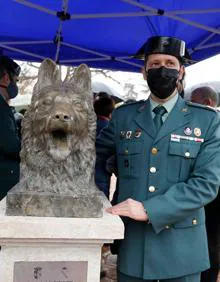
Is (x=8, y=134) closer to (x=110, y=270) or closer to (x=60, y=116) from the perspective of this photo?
(x=60, y=116)

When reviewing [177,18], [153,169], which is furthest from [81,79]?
[177,18]

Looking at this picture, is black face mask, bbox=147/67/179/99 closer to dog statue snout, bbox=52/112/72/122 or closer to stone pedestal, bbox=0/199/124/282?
dog statue snout, bbox=52/112/72/122

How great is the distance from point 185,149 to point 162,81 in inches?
15.2

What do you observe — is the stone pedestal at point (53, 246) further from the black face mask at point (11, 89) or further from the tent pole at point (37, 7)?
the tent pole at point (37, 7)

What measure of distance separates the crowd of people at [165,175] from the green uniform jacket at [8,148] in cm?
127

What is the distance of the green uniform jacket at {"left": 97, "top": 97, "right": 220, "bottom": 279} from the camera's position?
200cm

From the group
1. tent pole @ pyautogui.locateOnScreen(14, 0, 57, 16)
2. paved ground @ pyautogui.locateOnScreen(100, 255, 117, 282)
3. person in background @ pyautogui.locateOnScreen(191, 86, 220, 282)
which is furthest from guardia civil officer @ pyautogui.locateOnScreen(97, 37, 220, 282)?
paved ground @ pyautogui.locateOnScreen(100, 255, 117, 282)

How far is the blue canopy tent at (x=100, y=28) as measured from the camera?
402cm

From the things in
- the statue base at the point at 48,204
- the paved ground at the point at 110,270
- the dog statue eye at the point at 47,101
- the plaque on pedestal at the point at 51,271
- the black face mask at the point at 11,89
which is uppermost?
the black face mask at the point at 11,89

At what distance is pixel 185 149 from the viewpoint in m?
2.10

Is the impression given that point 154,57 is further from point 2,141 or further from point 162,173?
point 2,141

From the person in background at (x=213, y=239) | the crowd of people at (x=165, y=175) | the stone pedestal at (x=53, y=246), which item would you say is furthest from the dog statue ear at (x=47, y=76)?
the person in background at (x=213, y=239)

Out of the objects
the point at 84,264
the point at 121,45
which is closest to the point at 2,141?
the point at 84,264

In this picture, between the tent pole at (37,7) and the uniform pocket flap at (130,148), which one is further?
the tent pole at (37,7)
